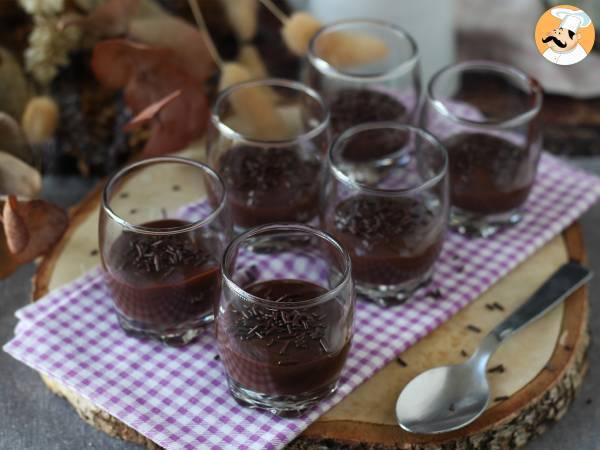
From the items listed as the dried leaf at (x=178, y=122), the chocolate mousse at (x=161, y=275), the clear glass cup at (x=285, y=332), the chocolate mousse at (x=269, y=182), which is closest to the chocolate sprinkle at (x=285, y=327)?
the clear glass cup at (x=285, y=332)

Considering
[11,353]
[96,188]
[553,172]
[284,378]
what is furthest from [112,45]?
[553,172]

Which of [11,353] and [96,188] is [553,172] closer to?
[96,188]

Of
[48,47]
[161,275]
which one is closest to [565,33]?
[161,275]

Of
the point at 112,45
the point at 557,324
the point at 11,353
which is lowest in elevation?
the point at 11,353

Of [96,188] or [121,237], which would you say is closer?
[121,237]

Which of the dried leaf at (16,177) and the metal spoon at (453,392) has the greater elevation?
the metal spoon at (453,392)

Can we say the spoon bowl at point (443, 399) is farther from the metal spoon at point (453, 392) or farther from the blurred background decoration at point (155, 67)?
the blurred background decoration at point (155, 67)
